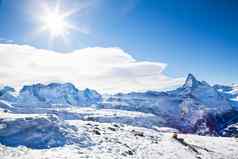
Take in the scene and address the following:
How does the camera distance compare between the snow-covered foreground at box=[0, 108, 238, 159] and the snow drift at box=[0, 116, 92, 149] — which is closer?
the snow-covered foreground at box=[0, 108, 238, 159]

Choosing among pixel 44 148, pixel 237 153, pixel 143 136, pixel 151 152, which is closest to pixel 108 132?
pixel 143 136

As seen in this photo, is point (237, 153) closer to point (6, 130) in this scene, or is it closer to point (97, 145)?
point (97, 145)

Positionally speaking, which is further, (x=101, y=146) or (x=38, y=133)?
(x=38, y=133)

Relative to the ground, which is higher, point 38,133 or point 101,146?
point 38,133

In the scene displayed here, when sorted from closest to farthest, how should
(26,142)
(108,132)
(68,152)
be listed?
1. (68,152)
2. (26,142)
3. (108,132)

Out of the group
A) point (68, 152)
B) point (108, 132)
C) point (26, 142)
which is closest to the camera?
point (68, 152)

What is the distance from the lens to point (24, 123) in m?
37.6

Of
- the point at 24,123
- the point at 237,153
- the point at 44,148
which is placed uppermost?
the point at 24,123

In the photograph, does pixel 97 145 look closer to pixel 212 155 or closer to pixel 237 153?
pixel 212 155

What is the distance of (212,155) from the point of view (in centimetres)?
4141

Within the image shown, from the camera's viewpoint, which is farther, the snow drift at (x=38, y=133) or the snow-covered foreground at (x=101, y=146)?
the snow drift at (x=38, y=133)

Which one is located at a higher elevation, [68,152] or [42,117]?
[42,117]

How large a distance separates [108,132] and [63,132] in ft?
24.3

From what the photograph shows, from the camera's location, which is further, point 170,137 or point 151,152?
point 170,137
